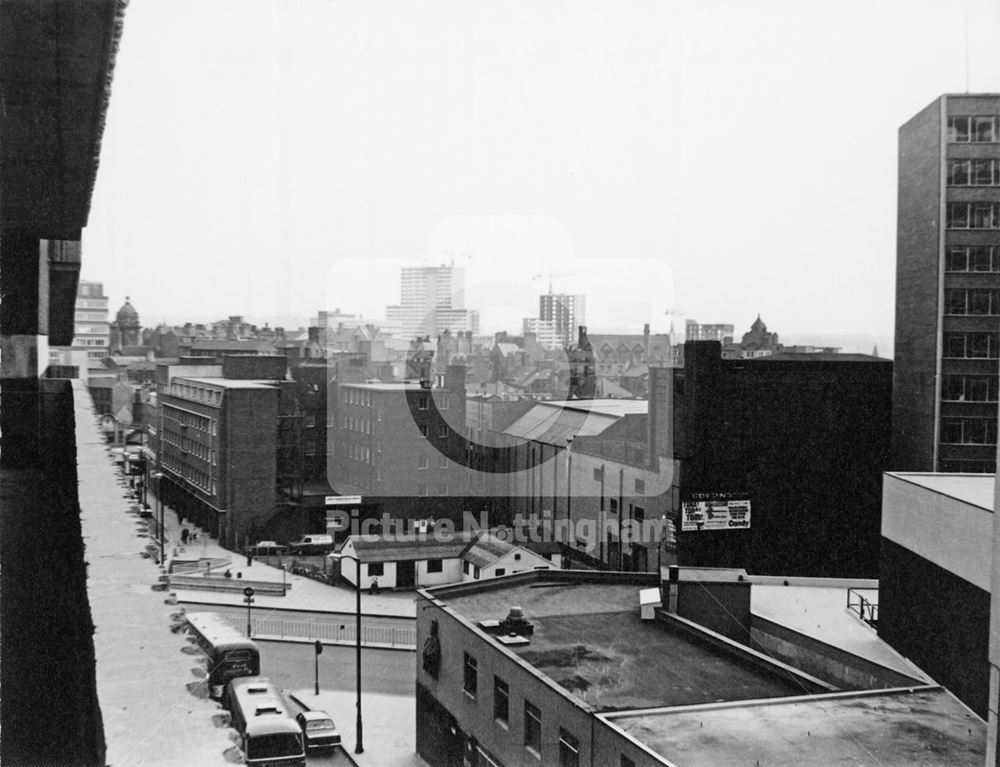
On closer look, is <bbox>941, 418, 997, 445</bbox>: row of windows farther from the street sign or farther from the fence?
the street sign

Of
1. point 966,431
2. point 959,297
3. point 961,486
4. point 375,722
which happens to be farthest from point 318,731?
point 959,297

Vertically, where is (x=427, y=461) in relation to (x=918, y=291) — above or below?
below

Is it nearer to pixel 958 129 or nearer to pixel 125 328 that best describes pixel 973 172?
pixel 958 129

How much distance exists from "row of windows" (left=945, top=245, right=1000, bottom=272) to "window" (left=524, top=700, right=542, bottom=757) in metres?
8.78

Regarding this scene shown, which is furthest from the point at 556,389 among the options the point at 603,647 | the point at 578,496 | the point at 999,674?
the point at 999,674

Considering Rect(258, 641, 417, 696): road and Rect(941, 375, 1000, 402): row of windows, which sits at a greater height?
Rect(941, 375, 1000, 402): row of windows

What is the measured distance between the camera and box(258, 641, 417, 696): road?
8.57 meters

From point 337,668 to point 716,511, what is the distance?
5007mm

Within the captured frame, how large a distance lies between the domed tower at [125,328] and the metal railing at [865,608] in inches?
1012

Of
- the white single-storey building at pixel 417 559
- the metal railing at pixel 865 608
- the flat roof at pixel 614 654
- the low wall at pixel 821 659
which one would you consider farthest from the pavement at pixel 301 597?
the metal railing at pixel 865 608

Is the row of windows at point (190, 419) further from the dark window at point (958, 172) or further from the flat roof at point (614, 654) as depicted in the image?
the dark window at point (958, 172)

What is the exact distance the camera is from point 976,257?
1077 cm

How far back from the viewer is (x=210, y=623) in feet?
28.1

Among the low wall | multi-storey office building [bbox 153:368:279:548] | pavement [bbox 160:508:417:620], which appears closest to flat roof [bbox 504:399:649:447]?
pavement [bbox 160:508:417:620]
